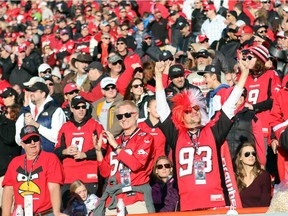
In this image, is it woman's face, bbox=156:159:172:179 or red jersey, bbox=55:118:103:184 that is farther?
red jersey, bbox=55:118:103:184

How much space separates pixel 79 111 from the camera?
1107 centimetres

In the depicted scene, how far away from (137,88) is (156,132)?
1.49 m

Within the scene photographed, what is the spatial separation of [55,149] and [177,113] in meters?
3.07

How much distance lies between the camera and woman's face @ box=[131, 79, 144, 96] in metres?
12.1

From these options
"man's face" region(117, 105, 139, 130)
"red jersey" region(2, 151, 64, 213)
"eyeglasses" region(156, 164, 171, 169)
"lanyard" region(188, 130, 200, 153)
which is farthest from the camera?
"eyeglasses" region(156, 164, 171, 169)

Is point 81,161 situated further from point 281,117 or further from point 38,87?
point 281,117

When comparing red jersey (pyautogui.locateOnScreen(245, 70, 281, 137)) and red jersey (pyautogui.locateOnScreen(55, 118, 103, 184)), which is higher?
red jersey (pyautogui.locateOnScreen(245, 70, 281, 137))

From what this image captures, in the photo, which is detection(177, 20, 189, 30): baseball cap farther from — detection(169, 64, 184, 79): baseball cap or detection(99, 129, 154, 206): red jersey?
detection(99, 129, 154, 206): red jersey

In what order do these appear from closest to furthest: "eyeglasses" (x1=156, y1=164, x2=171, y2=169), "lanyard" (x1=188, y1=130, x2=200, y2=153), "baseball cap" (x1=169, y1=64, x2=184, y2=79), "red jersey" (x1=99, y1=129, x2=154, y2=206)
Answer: "lanyard" (x1=188, y1=130, x2=200, y2=153)
"red jersey" (x1=99, y1=129, x2=154, y2=206)
"eyeglasses" (x1=156, y1=164, x2=171, y2=169)
"baseball cap" (x1=169, y1=64, x2=184, y2=79)

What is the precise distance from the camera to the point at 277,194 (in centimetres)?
600

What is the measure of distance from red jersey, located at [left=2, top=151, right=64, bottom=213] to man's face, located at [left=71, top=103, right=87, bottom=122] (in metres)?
1.51

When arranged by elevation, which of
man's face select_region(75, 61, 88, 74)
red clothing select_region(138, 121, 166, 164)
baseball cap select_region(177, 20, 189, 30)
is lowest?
red clothing select_region(138, 121, 166, 164)

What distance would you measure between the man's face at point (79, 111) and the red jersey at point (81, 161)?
0.12 m

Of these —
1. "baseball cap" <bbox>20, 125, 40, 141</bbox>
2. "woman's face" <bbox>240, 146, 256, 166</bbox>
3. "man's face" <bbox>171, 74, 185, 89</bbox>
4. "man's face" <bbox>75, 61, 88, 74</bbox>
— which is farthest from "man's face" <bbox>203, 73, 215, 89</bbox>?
"man's face" <bbox>75, 61, 88, 74</bbox>
